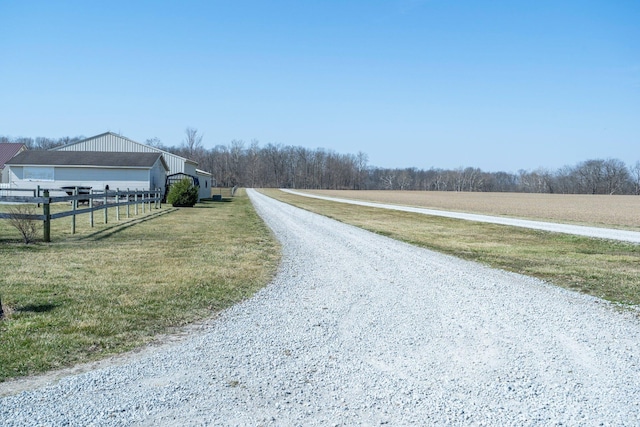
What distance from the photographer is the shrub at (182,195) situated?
32750mm

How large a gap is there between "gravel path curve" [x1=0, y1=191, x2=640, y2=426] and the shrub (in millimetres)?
26585

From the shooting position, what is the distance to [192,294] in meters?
7.27

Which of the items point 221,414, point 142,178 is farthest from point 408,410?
point 142,178

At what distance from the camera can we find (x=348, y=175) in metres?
146

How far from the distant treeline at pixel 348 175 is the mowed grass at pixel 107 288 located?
350ft

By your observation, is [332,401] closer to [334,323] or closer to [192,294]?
Result: [334,323]

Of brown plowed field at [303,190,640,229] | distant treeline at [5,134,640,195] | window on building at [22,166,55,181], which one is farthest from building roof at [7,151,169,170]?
distant treeline at [5,134,640,195]

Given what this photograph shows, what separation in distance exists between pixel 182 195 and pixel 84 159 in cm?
936

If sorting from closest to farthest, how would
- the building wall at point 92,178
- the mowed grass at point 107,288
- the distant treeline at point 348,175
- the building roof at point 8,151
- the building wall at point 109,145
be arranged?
the mowed grass at point 107,288
the building wall at point 92,178
the building wall at point 109,145
the building roof at point 8,151
the distant treeline at point 348,175

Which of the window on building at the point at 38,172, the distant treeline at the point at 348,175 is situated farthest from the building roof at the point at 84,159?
the distant treeline at the point at 348,175

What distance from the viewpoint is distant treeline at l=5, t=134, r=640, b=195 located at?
439 ft

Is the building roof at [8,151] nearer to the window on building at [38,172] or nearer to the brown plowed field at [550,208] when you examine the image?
the window on building at [38,172]

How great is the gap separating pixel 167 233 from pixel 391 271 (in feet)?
28.4

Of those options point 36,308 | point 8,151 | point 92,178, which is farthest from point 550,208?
point 8,151
